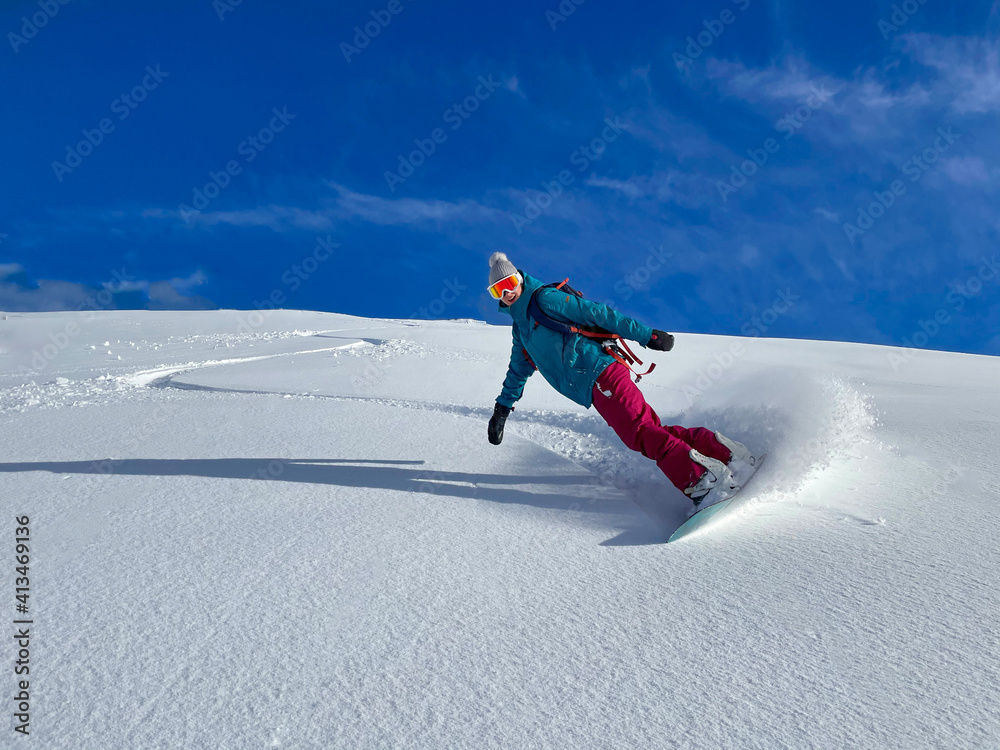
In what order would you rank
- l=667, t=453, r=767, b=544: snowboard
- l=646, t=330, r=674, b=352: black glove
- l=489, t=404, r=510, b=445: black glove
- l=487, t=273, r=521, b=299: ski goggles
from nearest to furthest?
l=667, t=453, r=767, b=544: snowboard → l=646, t=330, r=674, b=352: black glove → l=487, t=273, r=521, b=299: ski goggles → l=489, t=404, r=510, b=445: black glove

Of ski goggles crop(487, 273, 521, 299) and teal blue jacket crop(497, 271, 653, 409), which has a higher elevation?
ski goggles crop(487, 273, 521, 299)

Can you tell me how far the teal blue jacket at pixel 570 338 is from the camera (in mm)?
3348

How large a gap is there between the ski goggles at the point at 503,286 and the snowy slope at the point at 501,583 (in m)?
1.14

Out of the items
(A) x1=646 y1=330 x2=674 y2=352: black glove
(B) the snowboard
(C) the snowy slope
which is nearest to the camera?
(C) the snowy slope

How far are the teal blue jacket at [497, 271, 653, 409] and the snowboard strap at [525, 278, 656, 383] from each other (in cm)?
3

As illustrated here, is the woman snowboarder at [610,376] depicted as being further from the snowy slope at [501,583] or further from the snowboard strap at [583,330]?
the snowy slope at [501,583]

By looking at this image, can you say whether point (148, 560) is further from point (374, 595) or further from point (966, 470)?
point (966, 470)

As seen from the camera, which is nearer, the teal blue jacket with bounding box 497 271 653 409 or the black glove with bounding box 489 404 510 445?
the teal blue jacket with bounding box 497 271 653 409

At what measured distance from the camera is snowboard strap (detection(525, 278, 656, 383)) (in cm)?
340

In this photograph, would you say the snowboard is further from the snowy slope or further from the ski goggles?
the ski goggles

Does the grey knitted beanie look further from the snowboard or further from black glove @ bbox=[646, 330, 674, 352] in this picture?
the snowboard

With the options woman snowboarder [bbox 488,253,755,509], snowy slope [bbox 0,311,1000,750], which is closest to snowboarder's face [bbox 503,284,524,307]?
woman snowboarder [bbox 488,253,755,509]

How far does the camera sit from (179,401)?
5.83m

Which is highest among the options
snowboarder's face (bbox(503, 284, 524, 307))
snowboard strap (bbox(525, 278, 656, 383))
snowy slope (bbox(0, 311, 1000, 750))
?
snowboarder's face (bbox(503, 284, 524, 307))
